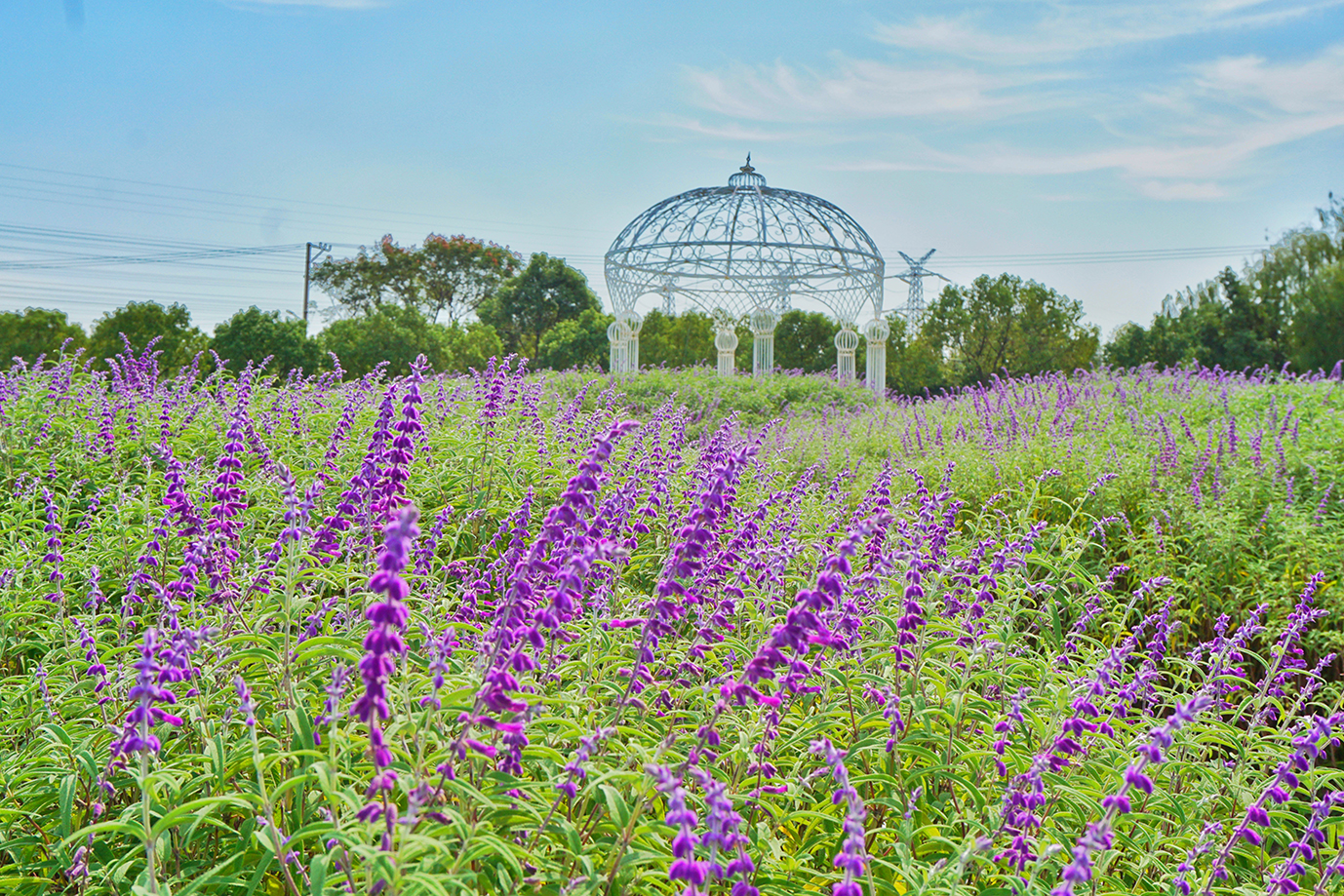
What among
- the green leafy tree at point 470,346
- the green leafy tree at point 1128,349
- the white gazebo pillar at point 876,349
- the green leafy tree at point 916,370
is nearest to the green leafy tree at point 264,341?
the green leafy tree at point 470,346

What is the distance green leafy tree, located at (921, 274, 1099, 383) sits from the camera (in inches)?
1270

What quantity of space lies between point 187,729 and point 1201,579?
6.04 metres

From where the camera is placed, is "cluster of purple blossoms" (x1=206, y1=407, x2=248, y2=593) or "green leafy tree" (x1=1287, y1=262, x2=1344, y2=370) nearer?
"cluster of purple blossoms" (x1=206, y1=407, x2=248, y2=593)

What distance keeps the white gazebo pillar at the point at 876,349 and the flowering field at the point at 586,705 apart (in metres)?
18.7

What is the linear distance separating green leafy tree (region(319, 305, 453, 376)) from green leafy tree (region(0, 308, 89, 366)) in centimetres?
753

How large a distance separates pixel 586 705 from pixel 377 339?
1197 inches

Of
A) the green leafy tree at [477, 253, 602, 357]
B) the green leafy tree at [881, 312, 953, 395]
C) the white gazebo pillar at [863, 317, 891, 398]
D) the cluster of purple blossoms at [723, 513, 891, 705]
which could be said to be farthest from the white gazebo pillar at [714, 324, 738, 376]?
the green leafy tree at [477, 253, 602, 357]

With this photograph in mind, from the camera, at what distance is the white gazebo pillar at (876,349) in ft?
78.6

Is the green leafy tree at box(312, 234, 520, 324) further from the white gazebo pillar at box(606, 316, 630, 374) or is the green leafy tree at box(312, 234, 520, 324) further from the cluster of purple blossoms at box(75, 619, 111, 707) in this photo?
the cluster of purple blossoms at box(75, 619, 111, 707)

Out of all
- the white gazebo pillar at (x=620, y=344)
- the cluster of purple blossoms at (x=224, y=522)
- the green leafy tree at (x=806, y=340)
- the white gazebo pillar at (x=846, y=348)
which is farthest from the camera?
the green leafy tree at (x=806, y=340)

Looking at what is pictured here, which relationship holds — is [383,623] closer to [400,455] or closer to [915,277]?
[400,455]

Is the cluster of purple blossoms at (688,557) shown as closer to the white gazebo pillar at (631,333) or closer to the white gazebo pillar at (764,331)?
the white gazebo pillar at (631,333)

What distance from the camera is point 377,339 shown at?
101ft

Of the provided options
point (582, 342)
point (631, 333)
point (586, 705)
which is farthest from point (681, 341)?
point (586, 705)
